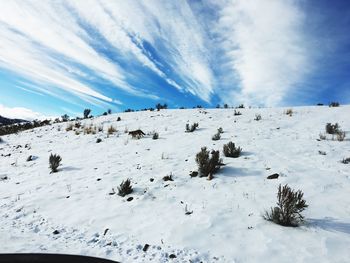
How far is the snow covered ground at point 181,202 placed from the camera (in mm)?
4184

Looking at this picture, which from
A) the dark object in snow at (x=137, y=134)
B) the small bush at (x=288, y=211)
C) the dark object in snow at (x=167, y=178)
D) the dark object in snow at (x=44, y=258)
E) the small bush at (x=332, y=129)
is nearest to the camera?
the dark object in snow at (x=44, y=258)

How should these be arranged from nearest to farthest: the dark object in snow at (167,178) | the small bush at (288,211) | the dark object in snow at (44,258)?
the dark object in snow at (44,258) → the small bush at (288,211) → the dark object in snow at (167,178)

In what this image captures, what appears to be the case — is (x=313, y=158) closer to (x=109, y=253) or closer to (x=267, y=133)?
(x=267, y=133)

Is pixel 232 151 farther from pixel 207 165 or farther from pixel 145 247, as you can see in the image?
pixel 145 247

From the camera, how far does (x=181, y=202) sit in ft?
18.7

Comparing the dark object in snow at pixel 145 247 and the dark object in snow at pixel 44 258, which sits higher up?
the dark object in snow at pixel 145 247

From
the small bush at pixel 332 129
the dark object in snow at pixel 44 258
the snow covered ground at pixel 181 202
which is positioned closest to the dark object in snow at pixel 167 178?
the snow covered ground at pixel 181 202

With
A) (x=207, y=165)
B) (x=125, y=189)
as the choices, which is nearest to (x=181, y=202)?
(x=125, y=189)

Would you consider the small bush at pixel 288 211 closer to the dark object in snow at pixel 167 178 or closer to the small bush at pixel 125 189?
the dark object in snow at pixel 167 178

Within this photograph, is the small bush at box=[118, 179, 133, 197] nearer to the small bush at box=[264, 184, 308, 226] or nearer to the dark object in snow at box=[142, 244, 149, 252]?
the dark object in snow at box=[142, 244, 149, 252]

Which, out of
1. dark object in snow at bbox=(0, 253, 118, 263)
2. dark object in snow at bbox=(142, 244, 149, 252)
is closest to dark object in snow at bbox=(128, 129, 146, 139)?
dark object in snow at bbox=(142, 244, 149, 252)

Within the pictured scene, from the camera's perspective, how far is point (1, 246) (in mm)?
4301

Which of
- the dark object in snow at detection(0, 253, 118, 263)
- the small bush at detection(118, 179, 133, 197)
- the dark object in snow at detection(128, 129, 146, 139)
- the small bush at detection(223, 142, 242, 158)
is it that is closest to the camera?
the dark object in snow at detection(0, 253, 118, 263)

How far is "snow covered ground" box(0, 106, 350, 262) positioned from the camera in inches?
165
